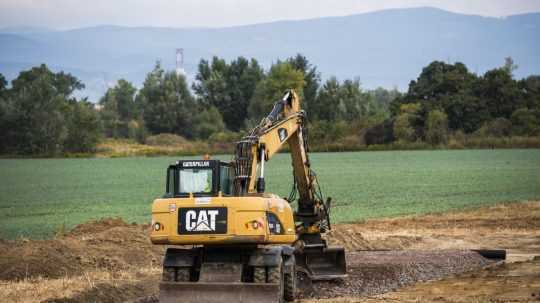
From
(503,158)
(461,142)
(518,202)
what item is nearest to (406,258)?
(518,202)

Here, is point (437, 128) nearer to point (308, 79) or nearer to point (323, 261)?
point (308, 79)

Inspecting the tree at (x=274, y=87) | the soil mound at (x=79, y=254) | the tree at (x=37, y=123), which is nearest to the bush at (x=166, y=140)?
the tree at (x=274, y=87)

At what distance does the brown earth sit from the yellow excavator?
174 centimetres

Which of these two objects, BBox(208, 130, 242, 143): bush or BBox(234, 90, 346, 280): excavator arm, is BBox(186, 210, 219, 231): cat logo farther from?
BBox(208, 130, 242, 143): bush

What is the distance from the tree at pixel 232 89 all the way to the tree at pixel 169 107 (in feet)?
13.1

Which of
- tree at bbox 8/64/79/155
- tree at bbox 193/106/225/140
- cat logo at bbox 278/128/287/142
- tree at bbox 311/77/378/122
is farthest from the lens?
tree at bbox 311/77/378/122

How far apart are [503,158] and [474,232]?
189ft

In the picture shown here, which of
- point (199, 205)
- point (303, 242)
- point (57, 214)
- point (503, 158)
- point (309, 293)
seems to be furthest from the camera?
point (503, 158)

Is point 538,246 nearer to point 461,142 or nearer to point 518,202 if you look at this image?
point 518,202

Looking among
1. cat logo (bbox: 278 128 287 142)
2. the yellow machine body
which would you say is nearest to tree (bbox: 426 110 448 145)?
A: cat logo (bbox: 278 128 287 142)

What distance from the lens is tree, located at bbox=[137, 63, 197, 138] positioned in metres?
150

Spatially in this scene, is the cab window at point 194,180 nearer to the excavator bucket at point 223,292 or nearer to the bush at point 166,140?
the excavator bucket at point 223,292

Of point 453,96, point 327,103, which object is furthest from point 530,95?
point 327,103

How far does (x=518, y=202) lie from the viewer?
43.2 meters
